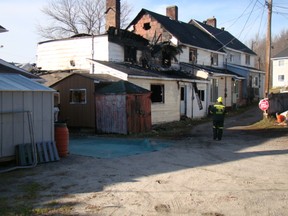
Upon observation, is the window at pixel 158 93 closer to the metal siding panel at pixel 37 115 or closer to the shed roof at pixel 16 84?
the shed roof at pixel 16 84

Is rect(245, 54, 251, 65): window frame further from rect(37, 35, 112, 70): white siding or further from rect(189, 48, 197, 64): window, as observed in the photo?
rect(37, 35, 112, 70): white siding

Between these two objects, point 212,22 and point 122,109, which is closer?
point 122,109

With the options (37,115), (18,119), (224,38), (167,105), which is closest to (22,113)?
(18,119)

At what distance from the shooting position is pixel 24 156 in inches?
387

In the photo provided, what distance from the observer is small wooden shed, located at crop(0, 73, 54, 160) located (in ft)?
31.5

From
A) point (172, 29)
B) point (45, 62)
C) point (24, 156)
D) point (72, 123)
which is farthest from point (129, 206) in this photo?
point (172, 29)

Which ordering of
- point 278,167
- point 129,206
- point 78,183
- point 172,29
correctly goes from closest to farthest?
point 129,206 → point 78,183 → point 278,167 → point 172,29

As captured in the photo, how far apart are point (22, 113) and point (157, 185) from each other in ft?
14.8

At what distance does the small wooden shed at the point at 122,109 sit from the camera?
1688cm

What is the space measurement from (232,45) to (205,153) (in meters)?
29.8

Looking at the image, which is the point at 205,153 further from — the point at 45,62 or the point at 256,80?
the point at 256,80

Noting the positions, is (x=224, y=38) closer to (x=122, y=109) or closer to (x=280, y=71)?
(x=280, y=71)

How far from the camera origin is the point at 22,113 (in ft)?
32.9

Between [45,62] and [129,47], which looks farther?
[45,62]
